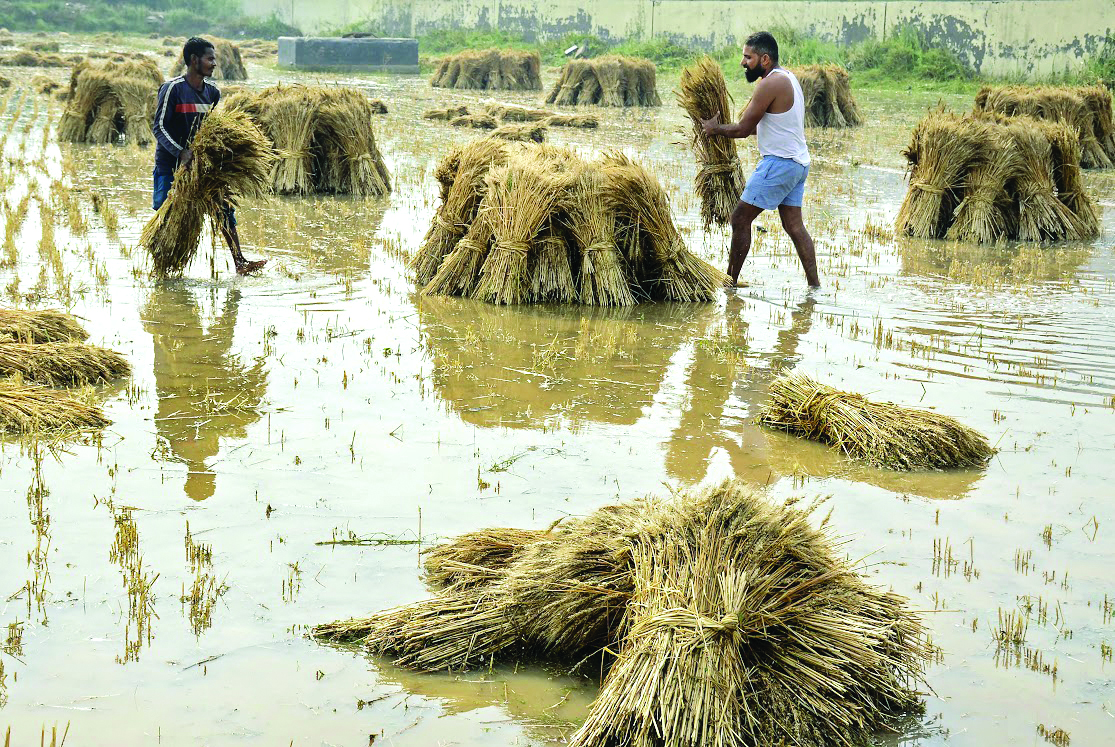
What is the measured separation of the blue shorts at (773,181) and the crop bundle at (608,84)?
58.3 ft

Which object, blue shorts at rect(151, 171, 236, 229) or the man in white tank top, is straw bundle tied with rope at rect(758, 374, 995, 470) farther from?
blue shorts at rect(151, 171, 236, 229)

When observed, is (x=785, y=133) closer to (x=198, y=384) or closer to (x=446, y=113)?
(x=198, y=384)

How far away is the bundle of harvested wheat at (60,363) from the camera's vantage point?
18.5ft

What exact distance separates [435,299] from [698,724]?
5469 mm

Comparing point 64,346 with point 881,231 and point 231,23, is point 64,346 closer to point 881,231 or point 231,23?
point 881,231

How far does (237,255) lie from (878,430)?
16.3 ft

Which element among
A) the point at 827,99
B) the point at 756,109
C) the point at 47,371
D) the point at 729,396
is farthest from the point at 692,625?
the point at 827,99

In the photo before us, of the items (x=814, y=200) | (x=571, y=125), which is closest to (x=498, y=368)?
(x=814, y=200)

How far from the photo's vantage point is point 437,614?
11.1 ft

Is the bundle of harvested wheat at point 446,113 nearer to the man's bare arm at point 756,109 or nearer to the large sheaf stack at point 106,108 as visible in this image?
the large sheaf stack at point 106,108

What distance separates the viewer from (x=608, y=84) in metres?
25.4

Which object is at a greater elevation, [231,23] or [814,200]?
[231,23]

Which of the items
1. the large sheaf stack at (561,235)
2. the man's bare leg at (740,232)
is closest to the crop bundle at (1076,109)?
the man's bare leg at (740,232)

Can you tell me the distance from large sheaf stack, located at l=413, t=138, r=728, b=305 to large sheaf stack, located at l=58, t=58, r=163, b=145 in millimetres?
9829
